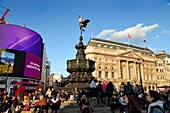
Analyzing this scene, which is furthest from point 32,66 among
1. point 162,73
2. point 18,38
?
point 162,73

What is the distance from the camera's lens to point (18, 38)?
153 ft

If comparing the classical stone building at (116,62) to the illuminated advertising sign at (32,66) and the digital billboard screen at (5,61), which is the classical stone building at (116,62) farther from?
the digital billboard screen at (5,61)

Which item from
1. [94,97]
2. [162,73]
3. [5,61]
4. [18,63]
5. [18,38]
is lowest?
[94,97]

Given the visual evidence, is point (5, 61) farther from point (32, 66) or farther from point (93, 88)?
point (93, 88)

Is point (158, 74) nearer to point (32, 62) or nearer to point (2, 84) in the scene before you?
point (32, 62)

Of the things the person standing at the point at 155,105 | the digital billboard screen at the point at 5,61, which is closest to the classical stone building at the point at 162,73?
the digital billboard screen at the point at 5,61

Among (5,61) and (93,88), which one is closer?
(93,88)

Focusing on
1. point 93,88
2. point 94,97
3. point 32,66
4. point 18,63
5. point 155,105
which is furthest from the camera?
point 32,66

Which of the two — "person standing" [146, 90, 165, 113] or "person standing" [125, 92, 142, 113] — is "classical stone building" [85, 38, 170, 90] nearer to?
"person standing" [125, 92, 142, 113]

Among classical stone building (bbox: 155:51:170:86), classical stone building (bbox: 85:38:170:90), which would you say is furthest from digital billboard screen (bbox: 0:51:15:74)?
classical stone building (bbox: 155:51:170:86)

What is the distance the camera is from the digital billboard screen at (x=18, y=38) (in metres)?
44.3

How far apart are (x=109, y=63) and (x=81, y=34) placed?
5616 cm

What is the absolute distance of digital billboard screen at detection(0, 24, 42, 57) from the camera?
145ft

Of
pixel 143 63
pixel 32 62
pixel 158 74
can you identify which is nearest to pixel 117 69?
pixel 143 63
